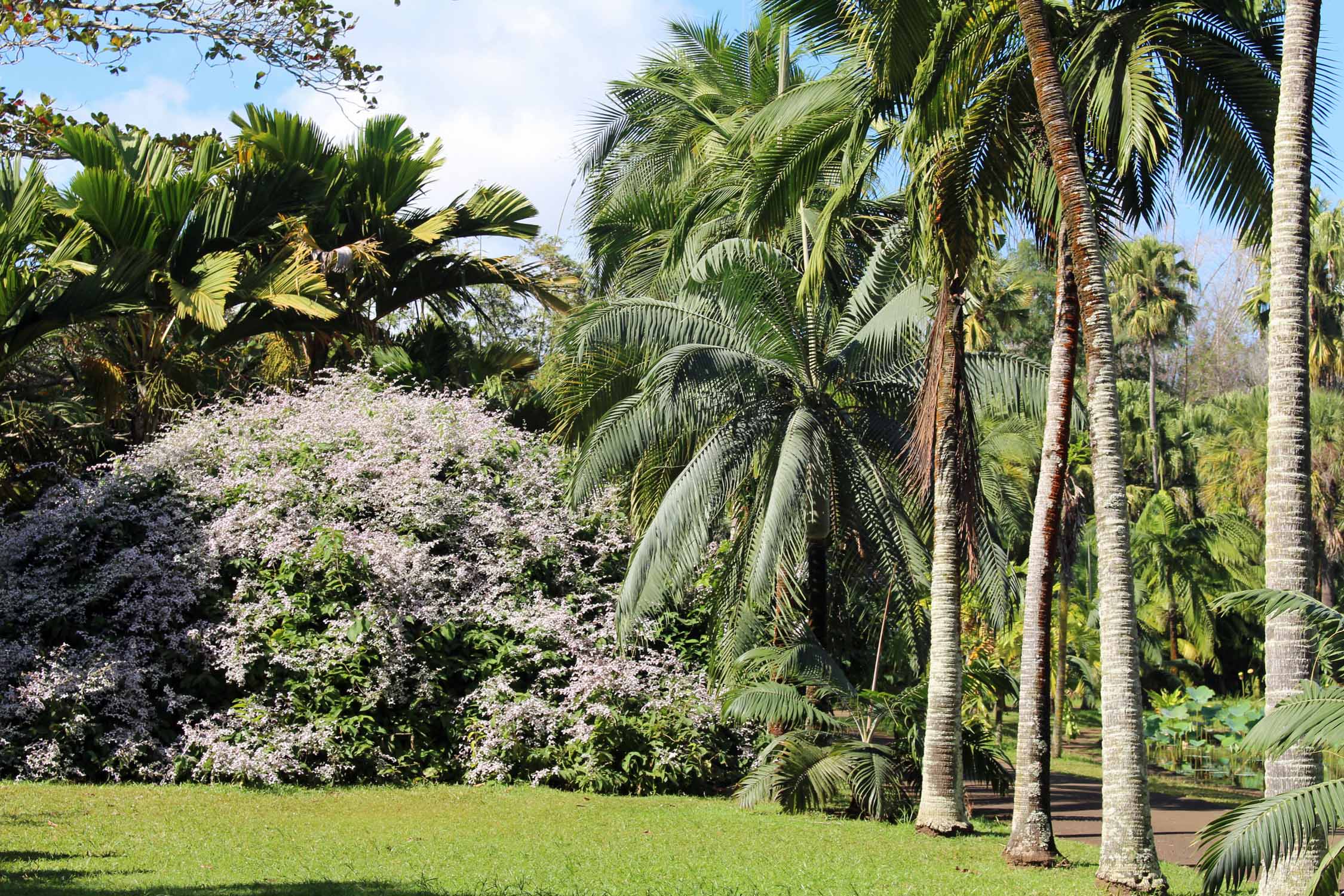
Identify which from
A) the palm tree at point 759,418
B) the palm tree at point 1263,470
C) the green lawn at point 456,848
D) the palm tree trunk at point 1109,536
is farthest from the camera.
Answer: the palm tree at point 1263,470

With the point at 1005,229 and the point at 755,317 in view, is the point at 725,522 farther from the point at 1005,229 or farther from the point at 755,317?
the point at 1005,229

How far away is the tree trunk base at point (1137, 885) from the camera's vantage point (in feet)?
28.2

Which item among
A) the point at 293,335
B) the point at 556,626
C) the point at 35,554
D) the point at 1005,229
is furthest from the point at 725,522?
the point at 35,554

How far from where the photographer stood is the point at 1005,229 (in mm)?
11195

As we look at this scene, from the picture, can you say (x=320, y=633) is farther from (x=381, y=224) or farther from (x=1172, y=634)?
(x=1172, y=634)

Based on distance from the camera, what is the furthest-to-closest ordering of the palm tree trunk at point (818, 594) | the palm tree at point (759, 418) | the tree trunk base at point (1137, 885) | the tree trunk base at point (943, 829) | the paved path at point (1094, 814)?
the palm tree trunk at point (818, 594) → the palm tree at point (759, 418) → the paved path at point (1094, 814) → the tree trunk base at point (943, 829) → the tree trunk base at point (1137, 885)

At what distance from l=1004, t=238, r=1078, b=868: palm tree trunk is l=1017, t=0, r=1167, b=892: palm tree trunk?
104 cm

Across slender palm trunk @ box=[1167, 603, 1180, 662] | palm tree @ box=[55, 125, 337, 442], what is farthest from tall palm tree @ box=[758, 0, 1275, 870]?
slender palm trunk @ box=[1167, 603, 1180, 662]

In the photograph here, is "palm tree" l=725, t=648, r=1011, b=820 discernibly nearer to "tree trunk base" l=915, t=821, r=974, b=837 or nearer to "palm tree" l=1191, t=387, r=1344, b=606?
"tree trunk base" l=915, t=821, r=974, b=837

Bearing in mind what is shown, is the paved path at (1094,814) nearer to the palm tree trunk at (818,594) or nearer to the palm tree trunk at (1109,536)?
the palm tree trunk at (1109,536)

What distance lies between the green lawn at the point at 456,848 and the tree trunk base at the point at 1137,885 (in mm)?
177

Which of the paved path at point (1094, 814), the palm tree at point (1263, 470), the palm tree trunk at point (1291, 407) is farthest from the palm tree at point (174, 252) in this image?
the palm tree at point (1263, 470)

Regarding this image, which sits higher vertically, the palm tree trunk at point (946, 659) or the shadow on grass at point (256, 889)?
the palm tree trunk at point (946, 659)

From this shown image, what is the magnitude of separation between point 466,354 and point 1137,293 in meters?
30.4
